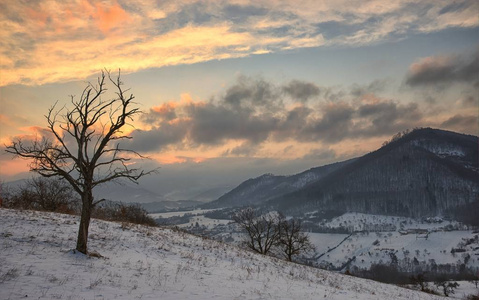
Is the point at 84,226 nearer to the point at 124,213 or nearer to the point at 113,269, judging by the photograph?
the point at 113,269

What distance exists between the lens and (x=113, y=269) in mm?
16422

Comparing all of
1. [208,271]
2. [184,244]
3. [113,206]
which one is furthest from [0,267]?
[113,206]

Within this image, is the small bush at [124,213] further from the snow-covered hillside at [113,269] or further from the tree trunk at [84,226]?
the tree trunk at [84,226]

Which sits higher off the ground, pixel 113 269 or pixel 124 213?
pixel 124 213

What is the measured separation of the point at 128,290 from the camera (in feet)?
43.5

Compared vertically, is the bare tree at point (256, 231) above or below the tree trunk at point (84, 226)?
below

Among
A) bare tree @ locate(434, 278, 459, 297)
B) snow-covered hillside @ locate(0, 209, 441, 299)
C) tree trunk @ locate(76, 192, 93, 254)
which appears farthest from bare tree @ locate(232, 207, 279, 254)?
bare tree @ locate(434, 278, 459, 297)

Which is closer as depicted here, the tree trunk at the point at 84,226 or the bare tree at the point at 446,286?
the tree trunk at the point at 84,226

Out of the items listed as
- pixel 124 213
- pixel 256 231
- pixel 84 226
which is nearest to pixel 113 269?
pixel 84 226

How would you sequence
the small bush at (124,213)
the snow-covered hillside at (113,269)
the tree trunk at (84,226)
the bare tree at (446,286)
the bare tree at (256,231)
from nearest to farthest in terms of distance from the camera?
1. the snow-covered hillside at (113,269)
2. the tree trunk at (84,226)
3. the small bush at (124,213)
4. the bare tree at (256,231)
5. the bare tree at (446,286)

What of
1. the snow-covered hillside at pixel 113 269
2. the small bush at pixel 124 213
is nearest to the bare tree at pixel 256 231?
the small bush at pixel 124 213

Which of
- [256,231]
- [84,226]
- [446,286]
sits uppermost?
[84,226]

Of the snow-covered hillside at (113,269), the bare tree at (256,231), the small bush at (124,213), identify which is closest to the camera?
the snow-covered hillside at (113,269)

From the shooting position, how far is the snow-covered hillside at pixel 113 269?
12.7 meters
